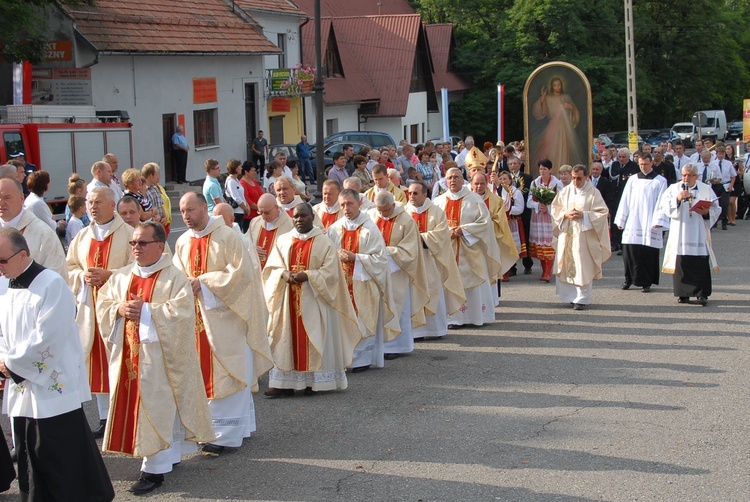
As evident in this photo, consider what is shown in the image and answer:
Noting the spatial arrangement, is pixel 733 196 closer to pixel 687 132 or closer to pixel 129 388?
pixel 129 388

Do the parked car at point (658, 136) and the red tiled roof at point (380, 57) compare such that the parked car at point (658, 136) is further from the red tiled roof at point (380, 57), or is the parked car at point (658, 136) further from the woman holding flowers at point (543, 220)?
the woman holding flowers at point (543, 220)

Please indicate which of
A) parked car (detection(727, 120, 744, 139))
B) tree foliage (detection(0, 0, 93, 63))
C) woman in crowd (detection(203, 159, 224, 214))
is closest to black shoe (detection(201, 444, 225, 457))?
woman in crowd (detection(203, 159, 224, 214))

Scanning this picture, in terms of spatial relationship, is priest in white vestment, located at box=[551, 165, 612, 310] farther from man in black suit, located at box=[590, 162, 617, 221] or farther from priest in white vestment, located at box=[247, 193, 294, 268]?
priest in white vestment, located at box=[247, 193, 294, 268]

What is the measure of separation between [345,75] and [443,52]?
359 inches

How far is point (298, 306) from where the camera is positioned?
8688mm

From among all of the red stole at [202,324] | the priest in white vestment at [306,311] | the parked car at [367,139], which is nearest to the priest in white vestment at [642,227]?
the priest in white vestment at [306,311]

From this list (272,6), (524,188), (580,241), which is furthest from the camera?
(272,6)

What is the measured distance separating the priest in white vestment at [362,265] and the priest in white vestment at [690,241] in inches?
191

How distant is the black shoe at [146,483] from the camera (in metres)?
6.38

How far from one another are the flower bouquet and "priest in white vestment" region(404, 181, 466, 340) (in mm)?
3861

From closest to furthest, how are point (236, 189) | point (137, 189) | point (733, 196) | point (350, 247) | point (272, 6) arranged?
point (350, 247), point (137, 189), point (236, 189), point (733, 196), point (272, 6)

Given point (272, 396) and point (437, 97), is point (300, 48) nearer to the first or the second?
point (437, 97)

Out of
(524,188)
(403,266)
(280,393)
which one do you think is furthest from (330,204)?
(524,188)

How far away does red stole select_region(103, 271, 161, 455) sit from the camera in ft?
20.9
